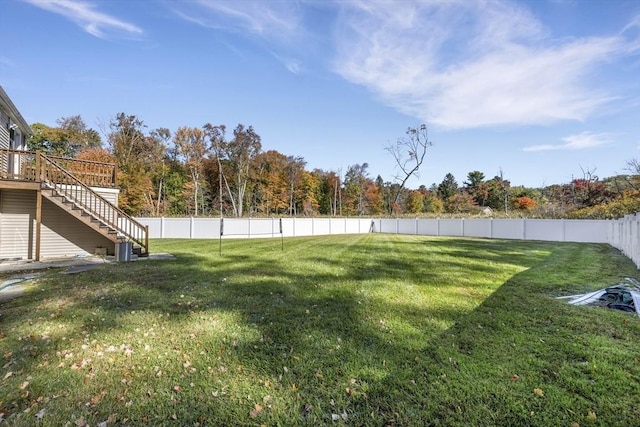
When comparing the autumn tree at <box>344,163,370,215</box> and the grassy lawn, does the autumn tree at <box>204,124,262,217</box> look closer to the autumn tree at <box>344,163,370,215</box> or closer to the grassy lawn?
the autumn tree at <box>344,163,370,215</box>

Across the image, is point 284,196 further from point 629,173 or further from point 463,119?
point 629,173

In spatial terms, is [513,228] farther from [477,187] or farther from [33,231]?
[477,187]

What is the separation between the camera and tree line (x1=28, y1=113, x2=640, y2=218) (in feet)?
86.0

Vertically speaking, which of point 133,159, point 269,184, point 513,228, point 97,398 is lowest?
point 97,398

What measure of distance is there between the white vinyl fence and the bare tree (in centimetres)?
738

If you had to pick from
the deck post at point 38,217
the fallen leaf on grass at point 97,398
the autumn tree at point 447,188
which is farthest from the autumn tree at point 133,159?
the autumn tree at point 447,188

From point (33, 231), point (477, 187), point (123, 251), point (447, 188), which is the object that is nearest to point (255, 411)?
point (123, 251)

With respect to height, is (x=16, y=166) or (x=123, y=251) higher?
(x=16, y=166)

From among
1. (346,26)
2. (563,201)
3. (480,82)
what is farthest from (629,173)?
(346,26)

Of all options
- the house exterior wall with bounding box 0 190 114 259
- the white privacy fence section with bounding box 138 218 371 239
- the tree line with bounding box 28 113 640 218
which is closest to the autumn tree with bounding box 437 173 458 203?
the tree line with bounding box 28 113 640 218

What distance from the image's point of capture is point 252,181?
37.1 metres

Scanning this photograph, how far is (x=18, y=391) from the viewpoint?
2.77m

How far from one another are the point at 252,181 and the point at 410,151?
1811 cm

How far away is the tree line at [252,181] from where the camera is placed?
26198 millimetres
